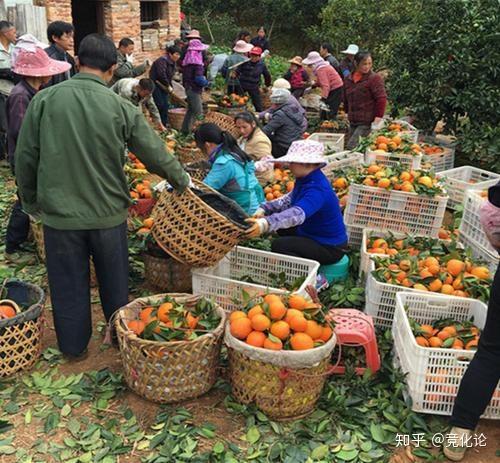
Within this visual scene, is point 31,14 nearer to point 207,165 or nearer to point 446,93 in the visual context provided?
point 207,165

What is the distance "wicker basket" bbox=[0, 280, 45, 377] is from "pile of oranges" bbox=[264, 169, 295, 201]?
308 cm

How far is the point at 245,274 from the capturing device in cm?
441

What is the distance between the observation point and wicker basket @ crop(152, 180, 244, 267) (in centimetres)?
363

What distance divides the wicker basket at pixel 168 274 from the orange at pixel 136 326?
126 cm

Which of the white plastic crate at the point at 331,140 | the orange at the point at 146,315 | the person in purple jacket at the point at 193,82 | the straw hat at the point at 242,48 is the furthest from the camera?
the straw hat at the point at 242,48

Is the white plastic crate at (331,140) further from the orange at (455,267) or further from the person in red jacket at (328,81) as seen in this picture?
the orange at (455,267)

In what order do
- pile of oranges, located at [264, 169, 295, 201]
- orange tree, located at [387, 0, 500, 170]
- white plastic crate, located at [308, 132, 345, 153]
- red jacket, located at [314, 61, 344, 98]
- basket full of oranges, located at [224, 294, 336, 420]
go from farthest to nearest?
red jacket, located at [314, 61, 344, 98] < white plastic crate, located at [308, 132, 345, 153] < orange tree, located at [387, 0, 500, 170] < pile of oranges, located at [264, 169, 295, 201] < basket full of oranges, located at [224, 294, 336, 420]

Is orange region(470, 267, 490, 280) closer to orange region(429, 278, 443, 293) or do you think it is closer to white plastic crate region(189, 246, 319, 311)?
orange region(429, 278, 443, 293)

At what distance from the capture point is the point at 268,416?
10.7 feet

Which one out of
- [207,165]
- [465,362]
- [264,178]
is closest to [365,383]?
[465,362]

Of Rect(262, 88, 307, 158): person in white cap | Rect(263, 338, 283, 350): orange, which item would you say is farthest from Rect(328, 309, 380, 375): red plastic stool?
Rect(262, 88, 307, 158): person in white cap

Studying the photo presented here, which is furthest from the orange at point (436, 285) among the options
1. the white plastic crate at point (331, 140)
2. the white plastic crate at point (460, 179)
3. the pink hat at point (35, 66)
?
the white plastic crate at point (331, 140)

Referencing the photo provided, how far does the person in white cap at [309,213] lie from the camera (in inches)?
161

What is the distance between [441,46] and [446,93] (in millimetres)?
649
